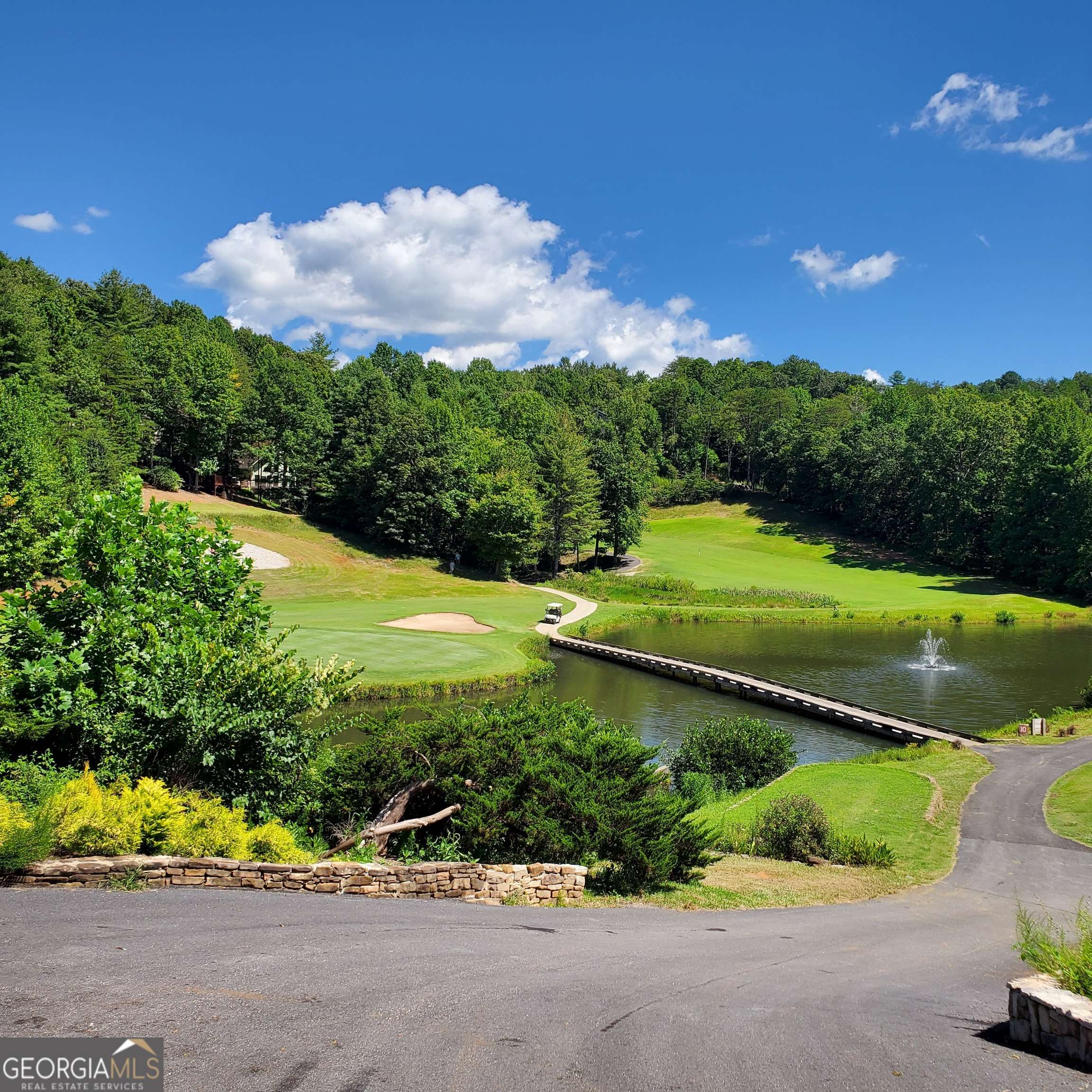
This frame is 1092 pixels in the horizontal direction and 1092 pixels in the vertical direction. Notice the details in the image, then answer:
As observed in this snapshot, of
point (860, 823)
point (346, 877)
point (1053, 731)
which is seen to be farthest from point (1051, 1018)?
point (1053, 731)

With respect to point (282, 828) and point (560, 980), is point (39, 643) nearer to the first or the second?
point (282, 828)

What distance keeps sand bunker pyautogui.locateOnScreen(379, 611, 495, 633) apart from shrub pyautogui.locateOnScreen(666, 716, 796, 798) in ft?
Result: 81.9

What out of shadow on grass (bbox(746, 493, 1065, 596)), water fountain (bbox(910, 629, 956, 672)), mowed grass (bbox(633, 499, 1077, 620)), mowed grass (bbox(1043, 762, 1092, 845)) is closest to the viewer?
mowed grass (bbox(1043, 762, 1092, 845))

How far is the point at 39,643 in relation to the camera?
1414cm

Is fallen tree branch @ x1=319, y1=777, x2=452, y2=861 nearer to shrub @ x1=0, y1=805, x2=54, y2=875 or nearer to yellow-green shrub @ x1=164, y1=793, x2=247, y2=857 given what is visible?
yellow-green shrub @ x1=164, y1=793, x2=247, y2=857

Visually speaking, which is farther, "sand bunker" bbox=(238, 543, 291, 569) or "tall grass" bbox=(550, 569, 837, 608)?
"tall grass" bbox=(550, 569, 837, 608)

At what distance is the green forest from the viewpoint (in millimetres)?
71688

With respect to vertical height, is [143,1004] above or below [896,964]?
above

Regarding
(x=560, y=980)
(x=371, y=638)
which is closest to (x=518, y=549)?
(x=371, y=638)

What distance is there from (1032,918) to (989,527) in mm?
88208

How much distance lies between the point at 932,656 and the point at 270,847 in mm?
→ 46949

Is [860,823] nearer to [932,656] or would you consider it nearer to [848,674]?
[848,674]

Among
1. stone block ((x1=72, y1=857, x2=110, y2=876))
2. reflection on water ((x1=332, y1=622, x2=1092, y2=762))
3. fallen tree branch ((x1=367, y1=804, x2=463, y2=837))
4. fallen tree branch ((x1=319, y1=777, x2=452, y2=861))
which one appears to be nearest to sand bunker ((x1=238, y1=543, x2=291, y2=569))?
reflection on water ((x1=332, y1=622, x2=1092, y2=762))

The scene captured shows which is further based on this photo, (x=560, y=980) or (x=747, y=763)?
(x=747, y=763)
